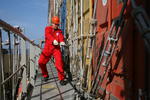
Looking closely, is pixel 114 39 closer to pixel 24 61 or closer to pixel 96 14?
pixel 96 14

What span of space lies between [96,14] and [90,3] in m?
0.31

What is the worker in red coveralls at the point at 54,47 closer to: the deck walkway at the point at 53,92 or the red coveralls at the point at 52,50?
the red coveralls at the point at 52,50

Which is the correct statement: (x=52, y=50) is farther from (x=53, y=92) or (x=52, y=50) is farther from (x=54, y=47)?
(x=53, y=92)

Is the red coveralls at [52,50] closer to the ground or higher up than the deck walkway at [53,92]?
higher up

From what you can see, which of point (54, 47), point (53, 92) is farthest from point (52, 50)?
point (53, 92)

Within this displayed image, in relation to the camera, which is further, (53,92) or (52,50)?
(52,50)

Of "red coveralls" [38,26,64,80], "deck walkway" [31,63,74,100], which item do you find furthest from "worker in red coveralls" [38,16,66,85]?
"deck walkway" [31,63,74,100]

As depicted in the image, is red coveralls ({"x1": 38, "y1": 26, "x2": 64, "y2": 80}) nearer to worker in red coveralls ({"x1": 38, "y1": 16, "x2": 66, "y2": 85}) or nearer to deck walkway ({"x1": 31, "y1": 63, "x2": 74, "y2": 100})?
worker in red coveralls ({"x1": 38, "y1": 16, "x2": 66, "y2": 85})

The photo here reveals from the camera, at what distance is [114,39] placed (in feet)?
9.70

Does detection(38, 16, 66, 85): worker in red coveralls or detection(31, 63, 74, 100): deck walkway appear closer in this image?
detection(31, 63, 74, 100): deck walkway

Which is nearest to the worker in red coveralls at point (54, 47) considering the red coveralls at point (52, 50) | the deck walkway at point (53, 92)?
the red coveralls at point (52, 50)

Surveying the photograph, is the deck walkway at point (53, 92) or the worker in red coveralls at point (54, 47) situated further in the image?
the worker in red coveralls at point (54, 47)

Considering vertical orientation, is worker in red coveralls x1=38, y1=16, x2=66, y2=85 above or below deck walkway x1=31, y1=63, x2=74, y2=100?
above

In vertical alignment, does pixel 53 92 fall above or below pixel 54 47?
below
